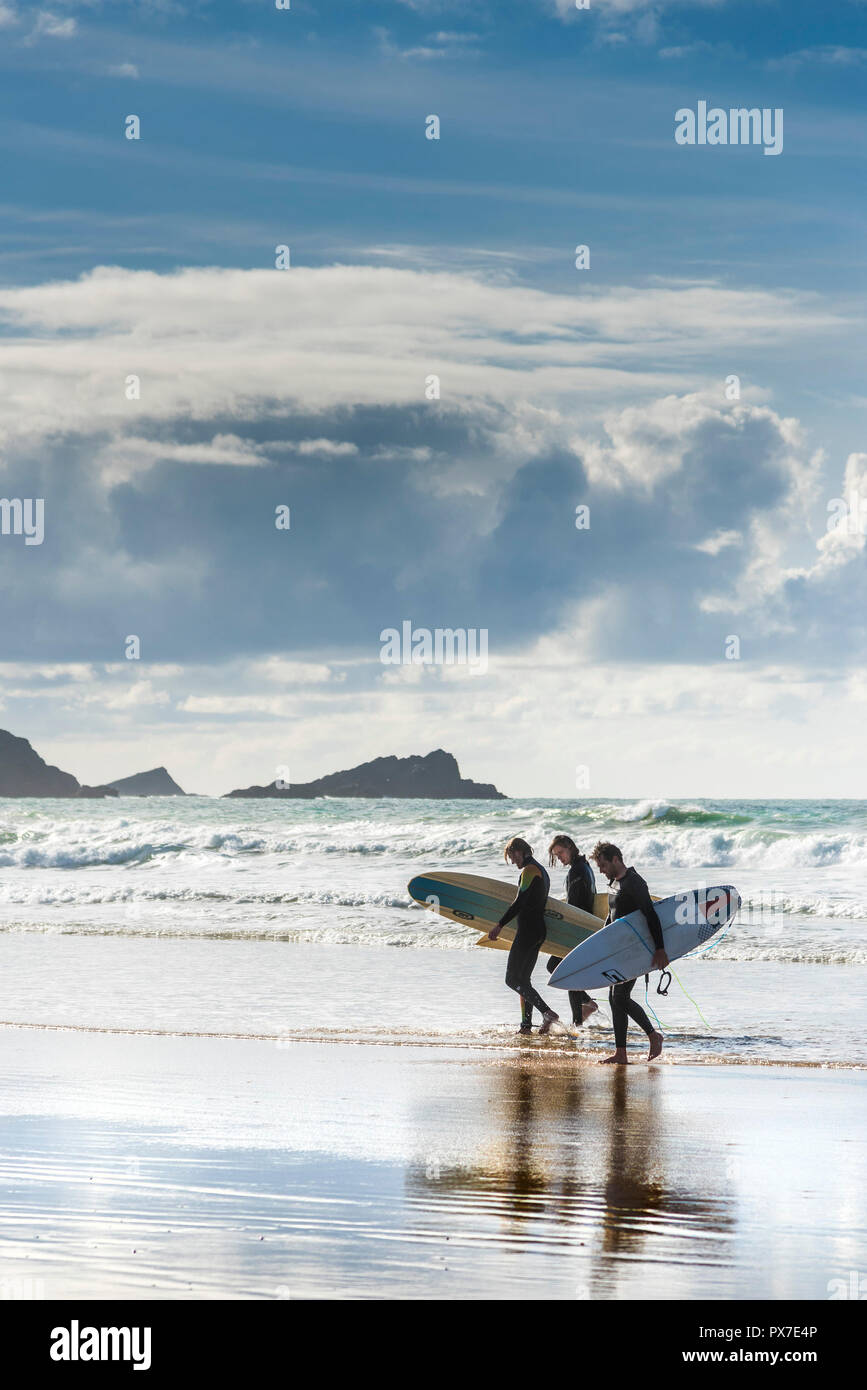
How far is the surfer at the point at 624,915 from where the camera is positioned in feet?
36.4

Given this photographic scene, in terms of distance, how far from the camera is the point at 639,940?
38.4 feet

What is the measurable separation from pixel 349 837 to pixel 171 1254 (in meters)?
40.2

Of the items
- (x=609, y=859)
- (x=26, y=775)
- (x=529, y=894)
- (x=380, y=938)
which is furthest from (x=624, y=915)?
(x=26, y=775)

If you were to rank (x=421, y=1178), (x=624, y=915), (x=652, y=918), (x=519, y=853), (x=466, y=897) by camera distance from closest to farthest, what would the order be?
(x=421, y=1178) < (x=652, y=918) < (x=624, y=915) < (x=519, y=853) < (x=466, y=897)

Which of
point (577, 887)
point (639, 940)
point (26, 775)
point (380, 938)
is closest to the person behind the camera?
point (639, 940)

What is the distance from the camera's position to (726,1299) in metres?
5.19

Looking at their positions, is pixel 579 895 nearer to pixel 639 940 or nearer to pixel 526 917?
pixel 526 917

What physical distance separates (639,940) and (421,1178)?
4894 millimetres

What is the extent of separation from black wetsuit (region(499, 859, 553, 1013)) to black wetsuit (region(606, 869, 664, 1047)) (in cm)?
134

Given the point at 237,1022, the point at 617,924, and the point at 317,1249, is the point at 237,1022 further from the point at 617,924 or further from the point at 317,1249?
the point at 317,1249

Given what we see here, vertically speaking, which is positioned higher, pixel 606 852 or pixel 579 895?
pixel 606 852

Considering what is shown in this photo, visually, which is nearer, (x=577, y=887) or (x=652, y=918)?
(x=652, y=918)
